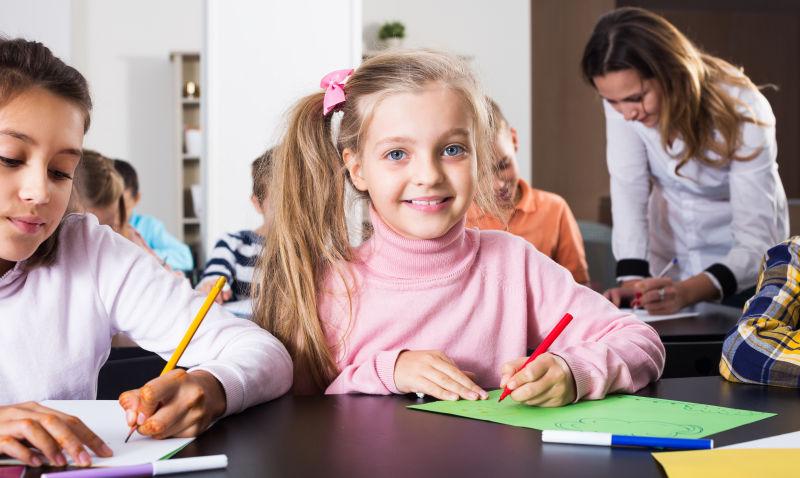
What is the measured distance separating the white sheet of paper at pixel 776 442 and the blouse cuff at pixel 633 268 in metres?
1.54

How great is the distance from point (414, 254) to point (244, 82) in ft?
7.95

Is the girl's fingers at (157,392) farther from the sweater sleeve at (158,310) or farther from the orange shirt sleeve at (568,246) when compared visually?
the orange shirt sleeve at (568,246)

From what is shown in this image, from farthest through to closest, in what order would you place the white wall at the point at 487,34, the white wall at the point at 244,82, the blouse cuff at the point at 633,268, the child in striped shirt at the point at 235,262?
the white wall at the point at 487,34 < the white wall at the point at 244,82 < the child in striped shirt at the point at 235,262 < the blouse cuff at the point at 633,268

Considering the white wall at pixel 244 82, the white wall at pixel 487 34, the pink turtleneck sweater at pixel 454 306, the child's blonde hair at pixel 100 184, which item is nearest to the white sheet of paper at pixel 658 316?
the pink turtleneck sweater at pixel 454 306

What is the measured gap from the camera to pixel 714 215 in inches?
93.8

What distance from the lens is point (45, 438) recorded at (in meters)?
0.79

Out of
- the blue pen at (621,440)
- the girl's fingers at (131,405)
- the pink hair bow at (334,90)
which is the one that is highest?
the pink hair bow at (334,90)

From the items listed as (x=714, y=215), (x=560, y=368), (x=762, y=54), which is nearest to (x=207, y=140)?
(x=714, y=215)

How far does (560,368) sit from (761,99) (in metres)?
1.51

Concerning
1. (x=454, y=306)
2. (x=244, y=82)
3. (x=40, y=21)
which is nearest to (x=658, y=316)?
(x=454, y=306)

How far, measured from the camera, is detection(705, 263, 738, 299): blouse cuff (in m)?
2.18

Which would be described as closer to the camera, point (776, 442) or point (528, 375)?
point (776, 442)

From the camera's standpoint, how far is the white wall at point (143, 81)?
5.96m

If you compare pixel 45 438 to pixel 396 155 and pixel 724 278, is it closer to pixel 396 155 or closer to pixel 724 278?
pixel 396 155
